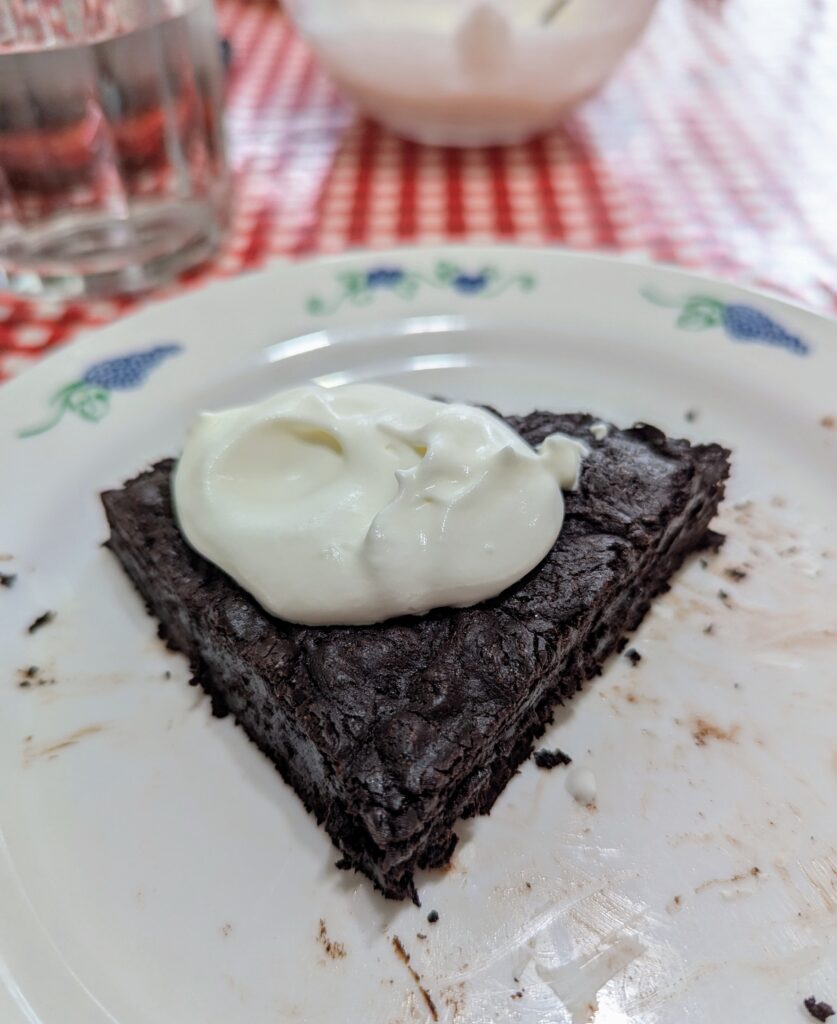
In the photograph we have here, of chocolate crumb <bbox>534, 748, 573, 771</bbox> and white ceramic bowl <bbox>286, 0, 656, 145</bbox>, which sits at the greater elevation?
white ceramic bowl <bbox>286, 0, 656, 145</bbox>

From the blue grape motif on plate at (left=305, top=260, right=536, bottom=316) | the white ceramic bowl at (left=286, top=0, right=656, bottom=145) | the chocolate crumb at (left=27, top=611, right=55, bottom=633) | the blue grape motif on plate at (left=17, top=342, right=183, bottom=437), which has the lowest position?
the chocolate crumb at (left=27, top=611, right=55, bottom=633)

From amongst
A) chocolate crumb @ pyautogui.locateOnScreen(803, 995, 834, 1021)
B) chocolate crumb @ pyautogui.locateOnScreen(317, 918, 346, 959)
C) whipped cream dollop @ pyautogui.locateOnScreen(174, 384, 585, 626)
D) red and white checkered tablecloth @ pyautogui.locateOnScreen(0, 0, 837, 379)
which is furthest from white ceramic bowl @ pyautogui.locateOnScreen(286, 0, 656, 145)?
chocolate crumb @ pyautogui.locateOnScreen(803, 995, 834, 1021)

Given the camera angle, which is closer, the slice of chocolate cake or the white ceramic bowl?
the slice of chocolate cake

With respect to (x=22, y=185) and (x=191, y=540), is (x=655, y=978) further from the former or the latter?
(x=22, y=185)

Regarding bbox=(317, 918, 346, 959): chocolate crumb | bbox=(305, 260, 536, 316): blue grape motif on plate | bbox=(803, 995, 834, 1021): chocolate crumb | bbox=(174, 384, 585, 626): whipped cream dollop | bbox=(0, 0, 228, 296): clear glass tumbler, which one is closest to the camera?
bbox=(803, 995, 834, 1021): chocolate crumb

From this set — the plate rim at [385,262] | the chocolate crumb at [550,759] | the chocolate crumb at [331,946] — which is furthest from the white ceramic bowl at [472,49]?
the chocolate crumb at [331,946]

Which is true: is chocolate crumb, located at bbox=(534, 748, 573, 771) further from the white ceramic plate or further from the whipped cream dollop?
the whipped cream dollop

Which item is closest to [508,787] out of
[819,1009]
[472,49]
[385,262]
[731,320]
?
[819,1009]

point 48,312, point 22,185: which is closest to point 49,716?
point 48,312
